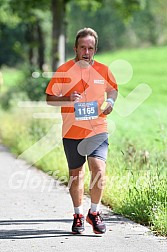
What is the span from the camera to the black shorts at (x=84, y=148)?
806 centimetres

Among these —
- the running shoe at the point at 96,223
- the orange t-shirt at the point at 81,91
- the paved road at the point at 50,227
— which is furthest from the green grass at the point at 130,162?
the orange t-shirt at the point at 81,91

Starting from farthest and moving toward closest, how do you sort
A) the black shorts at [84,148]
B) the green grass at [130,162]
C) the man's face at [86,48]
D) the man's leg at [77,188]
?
the green grass at [130,162]
the man's leg at [77,188]
the black shorts at [84,148]
the man's face at [86,48]

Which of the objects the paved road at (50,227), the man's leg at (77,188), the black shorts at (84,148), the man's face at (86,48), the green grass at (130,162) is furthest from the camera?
the green grass at (130,162)

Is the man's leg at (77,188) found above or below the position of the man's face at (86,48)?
below

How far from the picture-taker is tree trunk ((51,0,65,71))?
A: 2467 centimetres

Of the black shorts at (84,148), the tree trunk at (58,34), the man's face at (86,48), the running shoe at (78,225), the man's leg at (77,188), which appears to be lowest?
the running shoe at (78,225)

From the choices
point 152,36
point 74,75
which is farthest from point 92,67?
point 152,36

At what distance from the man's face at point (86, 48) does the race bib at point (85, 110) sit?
16.4 inches

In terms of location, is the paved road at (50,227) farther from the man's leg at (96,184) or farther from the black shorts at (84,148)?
the black shorts at (84,148)

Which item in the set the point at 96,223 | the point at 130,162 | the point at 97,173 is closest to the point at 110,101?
the point at 97,173

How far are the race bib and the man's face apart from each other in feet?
1.37

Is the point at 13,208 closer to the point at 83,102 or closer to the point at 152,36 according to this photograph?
the point at 83,102

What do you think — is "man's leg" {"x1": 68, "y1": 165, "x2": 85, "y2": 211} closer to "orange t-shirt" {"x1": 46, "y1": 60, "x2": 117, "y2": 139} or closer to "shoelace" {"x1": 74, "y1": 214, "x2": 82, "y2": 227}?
"shoelace" {"x1": 74, "y1": 214, "x2": 82, "y2": 227}

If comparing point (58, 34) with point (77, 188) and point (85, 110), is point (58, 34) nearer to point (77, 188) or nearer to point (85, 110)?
point (77, 188)
